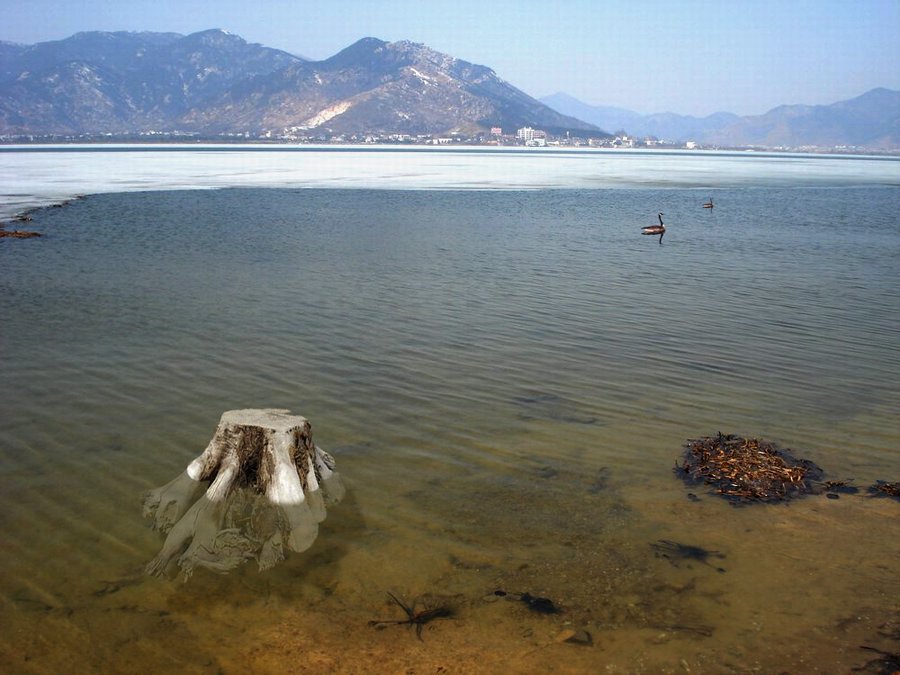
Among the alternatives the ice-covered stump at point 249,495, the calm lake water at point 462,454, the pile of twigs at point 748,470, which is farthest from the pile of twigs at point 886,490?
the ice-covered stump at point 249,495

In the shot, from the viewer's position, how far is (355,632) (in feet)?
19.1

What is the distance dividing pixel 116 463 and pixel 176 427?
116 cm

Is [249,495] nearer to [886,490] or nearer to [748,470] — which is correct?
[748,470]

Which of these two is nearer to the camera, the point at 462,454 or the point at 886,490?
the point at 886,490

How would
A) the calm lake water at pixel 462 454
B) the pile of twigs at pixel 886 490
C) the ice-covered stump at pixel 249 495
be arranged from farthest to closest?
1. the pile of twigs at pixel 886 490
2. the ice-covered stump at pixel 249 495
3. the calm lake water at pixel 462 454

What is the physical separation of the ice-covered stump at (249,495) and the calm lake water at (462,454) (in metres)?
0.26

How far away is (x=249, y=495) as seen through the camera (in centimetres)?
760

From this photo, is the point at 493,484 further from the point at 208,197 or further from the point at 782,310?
the point at 208,197

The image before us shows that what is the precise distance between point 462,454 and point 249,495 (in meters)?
2.70

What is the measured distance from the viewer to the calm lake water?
18.9 feet

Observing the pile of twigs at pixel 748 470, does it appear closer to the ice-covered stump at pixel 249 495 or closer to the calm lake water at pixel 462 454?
the calm lake water at pixel 462 454

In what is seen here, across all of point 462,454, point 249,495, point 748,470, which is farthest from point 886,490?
point 249,495

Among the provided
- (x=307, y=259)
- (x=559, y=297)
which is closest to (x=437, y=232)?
(x=307, y=259)

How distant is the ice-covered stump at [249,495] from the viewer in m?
7.04
